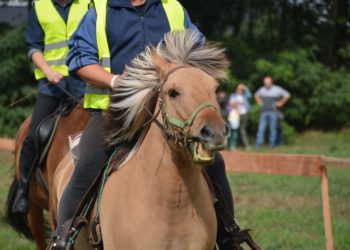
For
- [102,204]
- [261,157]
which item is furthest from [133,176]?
[261,157]

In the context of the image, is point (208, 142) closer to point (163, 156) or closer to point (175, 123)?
point (175, 123)

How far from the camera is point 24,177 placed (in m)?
7.43

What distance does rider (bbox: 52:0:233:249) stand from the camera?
4.82 meters

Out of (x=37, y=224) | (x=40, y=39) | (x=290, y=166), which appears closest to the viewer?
(x=40, y=39)

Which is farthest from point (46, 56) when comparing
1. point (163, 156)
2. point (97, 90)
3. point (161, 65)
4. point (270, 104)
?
point (270, 104)

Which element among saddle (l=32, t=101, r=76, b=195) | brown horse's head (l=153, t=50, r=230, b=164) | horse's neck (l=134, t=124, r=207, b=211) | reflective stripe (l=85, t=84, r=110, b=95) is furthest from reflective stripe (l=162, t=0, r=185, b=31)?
saddle (l=32, t=101, r=76, b=195)

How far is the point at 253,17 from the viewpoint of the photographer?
29.1 meters

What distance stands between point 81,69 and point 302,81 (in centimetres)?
2174

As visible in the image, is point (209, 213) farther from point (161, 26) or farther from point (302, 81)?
point (302, 81)

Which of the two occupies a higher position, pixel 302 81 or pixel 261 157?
pixel 261 157

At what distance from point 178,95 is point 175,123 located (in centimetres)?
15

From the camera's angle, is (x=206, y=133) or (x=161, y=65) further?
(x=161, y=65)

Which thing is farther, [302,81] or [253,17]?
[253,17]

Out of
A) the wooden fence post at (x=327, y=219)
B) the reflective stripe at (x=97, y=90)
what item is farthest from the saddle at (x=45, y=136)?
the wooden fence post at (x=327, y=219)
